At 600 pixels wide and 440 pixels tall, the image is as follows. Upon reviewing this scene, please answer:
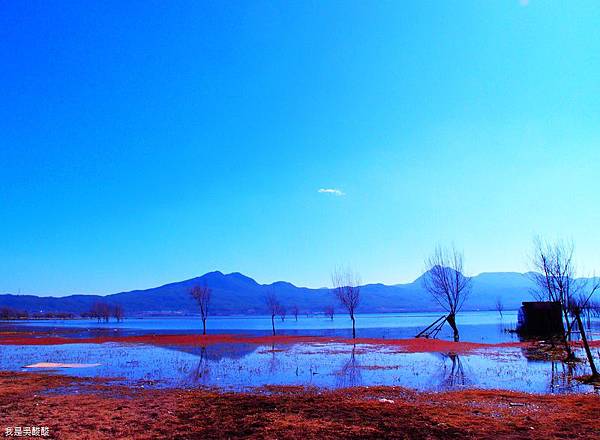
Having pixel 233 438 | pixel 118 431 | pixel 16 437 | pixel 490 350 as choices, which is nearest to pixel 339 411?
pixel 233 438

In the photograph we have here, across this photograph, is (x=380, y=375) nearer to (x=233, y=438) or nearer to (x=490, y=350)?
(x=233, y=438)

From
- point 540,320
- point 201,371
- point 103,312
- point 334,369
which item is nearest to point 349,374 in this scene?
point 334,369

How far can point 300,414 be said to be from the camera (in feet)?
40.4

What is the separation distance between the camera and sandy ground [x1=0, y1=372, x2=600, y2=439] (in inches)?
413

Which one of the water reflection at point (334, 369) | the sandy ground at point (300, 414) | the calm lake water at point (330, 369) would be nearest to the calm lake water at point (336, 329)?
the calm lake water at point (330, 369)

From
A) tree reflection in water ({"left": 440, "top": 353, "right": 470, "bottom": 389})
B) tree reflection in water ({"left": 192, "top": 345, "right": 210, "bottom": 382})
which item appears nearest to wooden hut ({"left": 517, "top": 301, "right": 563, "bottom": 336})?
tree reflection in water ({"left": 440, "top": 353, "right": 470, "bottom": 389})

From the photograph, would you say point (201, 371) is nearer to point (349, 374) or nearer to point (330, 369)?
point (330, 369)

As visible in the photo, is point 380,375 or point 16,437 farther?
point 380,375

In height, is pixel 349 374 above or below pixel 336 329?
above

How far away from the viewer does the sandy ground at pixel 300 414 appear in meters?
10.5

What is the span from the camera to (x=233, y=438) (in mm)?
10109

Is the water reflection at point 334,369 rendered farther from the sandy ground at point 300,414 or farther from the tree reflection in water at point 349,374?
the sandy ground at point 300,414

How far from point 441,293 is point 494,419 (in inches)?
1536

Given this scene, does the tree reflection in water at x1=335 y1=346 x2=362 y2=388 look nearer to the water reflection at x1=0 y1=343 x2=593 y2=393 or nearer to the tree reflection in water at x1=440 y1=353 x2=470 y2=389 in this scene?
the water reflection at x1=0 y1=343 x2=593 y2=393
